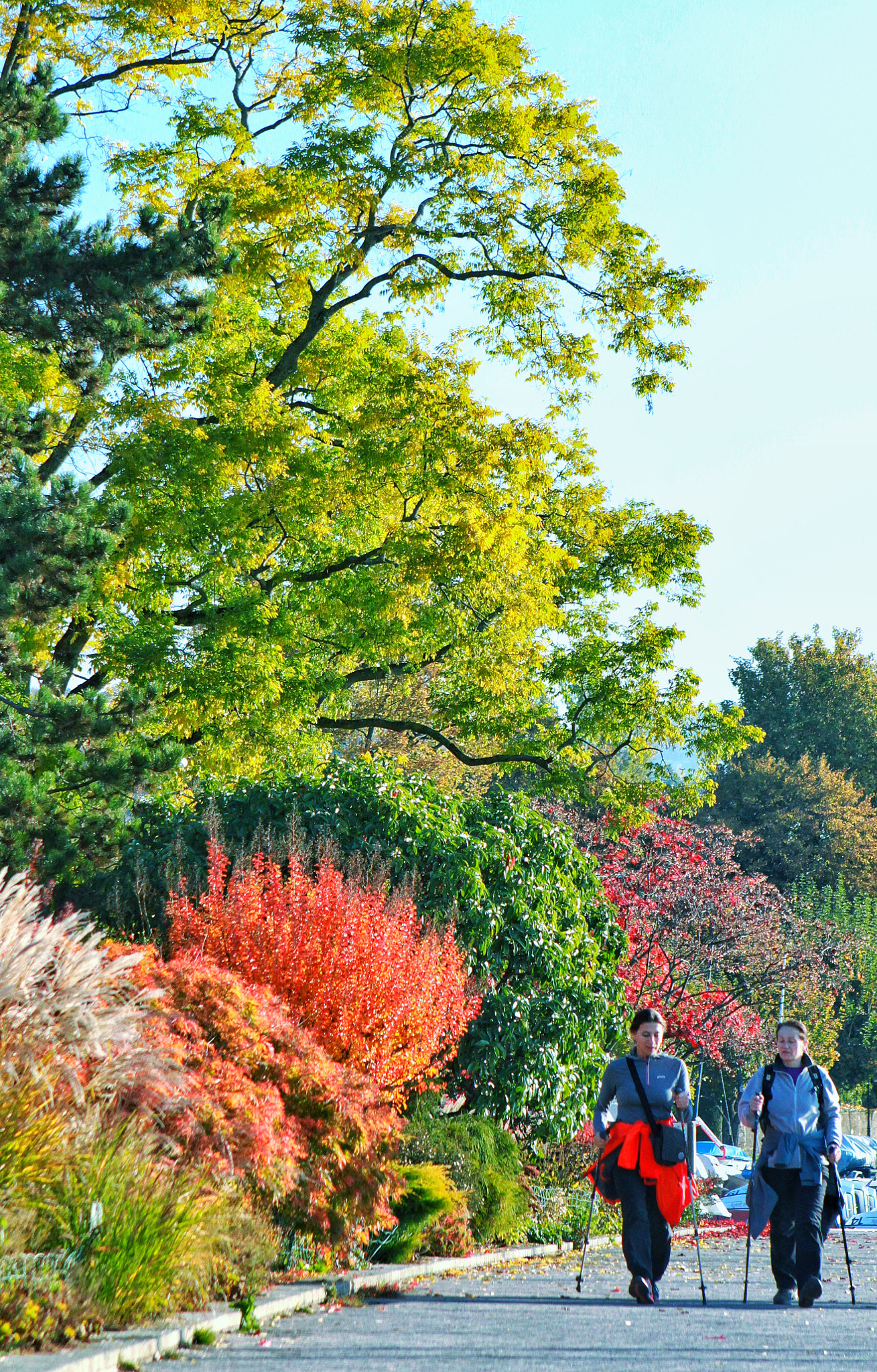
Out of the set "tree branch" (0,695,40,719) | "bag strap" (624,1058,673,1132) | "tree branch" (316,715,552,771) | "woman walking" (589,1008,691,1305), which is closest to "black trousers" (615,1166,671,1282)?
"woman walking" (589,1008,691,1305)

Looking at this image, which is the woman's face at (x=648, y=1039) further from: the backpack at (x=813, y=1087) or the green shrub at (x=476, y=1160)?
the green shrub at (x=476, y=1160)

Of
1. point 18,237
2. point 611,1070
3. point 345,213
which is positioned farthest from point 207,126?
point 611,1070

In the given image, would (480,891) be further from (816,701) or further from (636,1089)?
(816,701)

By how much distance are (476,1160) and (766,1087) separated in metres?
3.11

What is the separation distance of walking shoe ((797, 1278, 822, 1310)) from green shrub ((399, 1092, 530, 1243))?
119 inches

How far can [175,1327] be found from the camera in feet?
21.7

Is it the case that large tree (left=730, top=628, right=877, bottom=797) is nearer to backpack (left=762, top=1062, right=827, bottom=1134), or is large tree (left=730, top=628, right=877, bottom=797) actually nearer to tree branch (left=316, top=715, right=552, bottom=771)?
tree branch (left=316, top=715, right=552, bottom=771)

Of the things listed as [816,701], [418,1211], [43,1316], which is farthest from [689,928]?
[816,701]

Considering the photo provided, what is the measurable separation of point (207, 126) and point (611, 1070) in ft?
56.8

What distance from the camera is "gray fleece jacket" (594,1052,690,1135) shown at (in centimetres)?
957

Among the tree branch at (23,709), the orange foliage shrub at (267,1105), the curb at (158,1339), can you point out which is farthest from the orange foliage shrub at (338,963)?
the tree branch at (23,709)

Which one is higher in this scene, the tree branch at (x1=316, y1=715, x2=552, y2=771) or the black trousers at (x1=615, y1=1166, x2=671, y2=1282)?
the tree branch at (x1=316, y1=715, x2=552, y2=771)

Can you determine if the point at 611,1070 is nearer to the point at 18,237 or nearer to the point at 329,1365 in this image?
the point at 329,1365

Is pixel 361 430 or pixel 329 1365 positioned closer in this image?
pixel 329 1365
